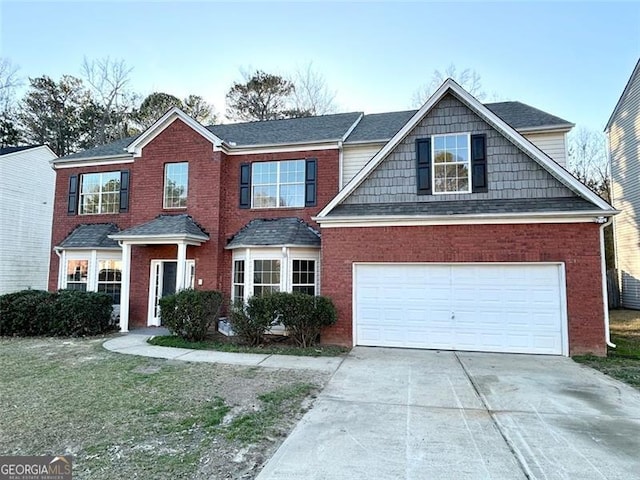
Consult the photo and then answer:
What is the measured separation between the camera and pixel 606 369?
768 cm

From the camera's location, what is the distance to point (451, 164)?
33.9 feet

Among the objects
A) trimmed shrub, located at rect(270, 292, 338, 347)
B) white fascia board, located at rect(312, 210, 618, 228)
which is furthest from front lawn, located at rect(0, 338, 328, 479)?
white fascia board, located at rect(312, 210, 618, 228)

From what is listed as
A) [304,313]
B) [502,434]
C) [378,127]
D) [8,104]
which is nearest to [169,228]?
[304,313]

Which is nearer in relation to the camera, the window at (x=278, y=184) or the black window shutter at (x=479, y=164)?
the black window shutter at (x=479, y=164)

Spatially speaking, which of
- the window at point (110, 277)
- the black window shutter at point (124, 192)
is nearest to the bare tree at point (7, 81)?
the black window shutter at point (124, 192)

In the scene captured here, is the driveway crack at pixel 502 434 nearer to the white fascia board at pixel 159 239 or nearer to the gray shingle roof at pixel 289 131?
the white fascia board at pixel 159 239

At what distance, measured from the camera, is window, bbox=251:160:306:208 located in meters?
13.1

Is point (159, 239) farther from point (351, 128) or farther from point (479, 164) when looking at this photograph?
point (479, 164)

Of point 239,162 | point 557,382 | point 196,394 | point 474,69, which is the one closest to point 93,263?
point 239,162

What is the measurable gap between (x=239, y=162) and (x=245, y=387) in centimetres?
901

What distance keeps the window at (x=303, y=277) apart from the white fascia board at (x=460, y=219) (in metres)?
2.00

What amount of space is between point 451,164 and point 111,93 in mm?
28739

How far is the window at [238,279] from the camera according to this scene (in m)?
12.6

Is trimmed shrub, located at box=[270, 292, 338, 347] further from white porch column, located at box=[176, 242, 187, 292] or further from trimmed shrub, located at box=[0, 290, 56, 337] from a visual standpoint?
trimmed shrub, located at box=[0, 290, 56, 337]
